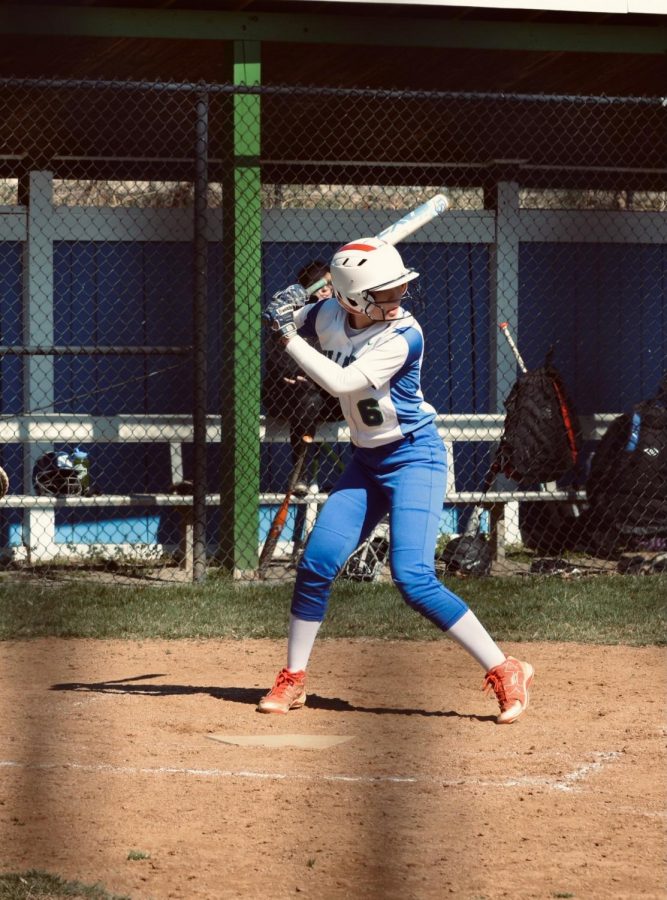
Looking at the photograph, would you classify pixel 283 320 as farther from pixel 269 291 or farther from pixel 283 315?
pixel 269 291

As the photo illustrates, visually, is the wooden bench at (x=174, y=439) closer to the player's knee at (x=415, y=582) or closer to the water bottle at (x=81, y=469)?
the water bottle at (x=81, y=469)

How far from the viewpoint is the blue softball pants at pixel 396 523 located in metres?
5.25

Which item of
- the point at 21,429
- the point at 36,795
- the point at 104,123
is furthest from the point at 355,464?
the point at 104,123

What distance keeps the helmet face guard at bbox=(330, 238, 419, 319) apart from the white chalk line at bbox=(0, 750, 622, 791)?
1.73m

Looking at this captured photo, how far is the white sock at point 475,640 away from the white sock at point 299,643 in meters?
0.54

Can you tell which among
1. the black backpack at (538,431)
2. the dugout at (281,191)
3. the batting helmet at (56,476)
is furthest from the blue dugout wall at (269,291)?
the black backpack at (538,431)

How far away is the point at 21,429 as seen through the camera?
368 inches

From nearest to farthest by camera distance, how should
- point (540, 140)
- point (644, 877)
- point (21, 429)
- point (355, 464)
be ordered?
point (644, 877) → point (355, 464) → point (21, 429) → point (540, 140)

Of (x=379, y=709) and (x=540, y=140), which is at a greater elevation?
(x=540, y=140)

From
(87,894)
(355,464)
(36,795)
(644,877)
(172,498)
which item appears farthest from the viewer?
(172,498)

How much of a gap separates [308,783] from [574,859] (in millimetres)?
1023

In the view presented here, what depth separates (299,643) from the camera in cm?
542

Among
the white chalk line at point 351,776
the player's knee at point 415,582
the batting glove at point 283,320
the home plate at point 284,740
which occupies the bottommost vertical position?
the home plate at point 284,740

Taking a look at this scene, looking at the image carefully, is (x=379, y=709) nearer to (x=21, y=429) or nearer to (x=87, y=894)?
(x=87, y=894)
